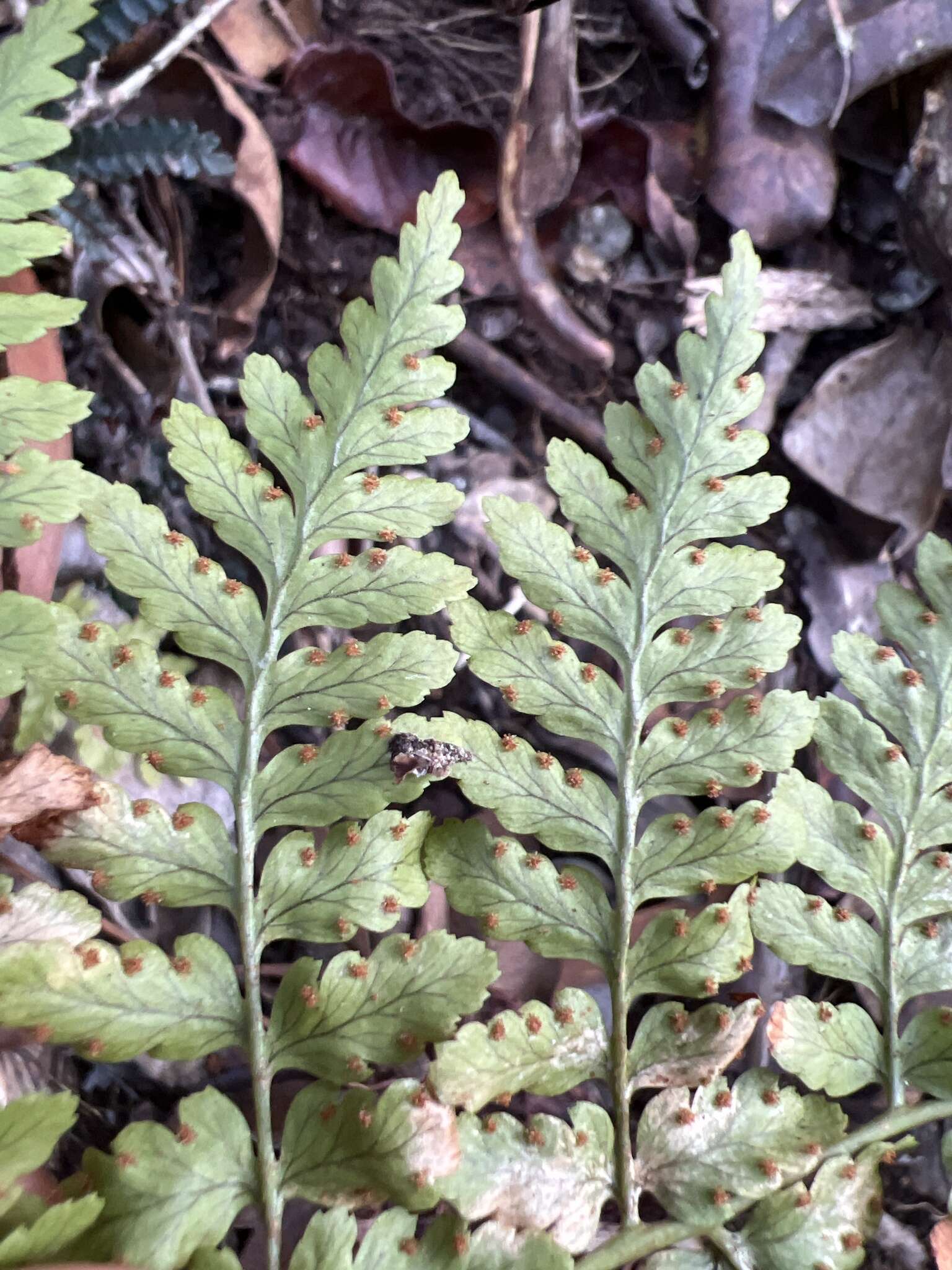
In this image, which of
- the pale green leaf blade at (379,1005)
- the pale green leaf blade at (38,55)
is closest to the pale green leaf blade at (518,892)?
the pale green leaf blade at (379,1005)

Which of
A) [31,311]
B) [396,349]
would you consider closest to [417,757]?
[396,349]

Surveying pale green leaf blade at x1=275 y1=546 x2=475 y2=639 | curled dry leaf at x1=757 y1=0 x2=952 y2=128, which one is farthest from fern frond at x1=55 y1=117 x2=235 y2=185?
curled dry leaf at x1=757 y1=0 x2=952 y2=128

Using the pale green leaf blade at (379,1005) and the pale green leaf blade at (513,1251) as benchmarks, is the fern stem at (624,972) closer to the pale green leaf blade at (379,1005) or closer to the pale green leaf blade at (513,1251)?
the pale green leaf blade at (513,1251)

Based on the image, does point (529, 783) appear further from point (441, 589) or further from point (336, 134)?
point (336, 134)

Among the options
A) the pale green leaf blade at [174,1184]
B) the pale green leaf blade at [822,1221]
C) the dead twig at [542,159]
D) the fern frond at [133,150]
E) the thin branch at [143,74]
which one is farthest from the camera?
the dead twig at [542,159]

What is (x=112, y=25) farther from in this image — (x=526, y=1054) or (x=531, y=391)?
(x=526, y=1054)

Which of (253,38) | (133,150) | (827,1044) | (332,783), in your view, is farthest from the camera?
(253,38)
